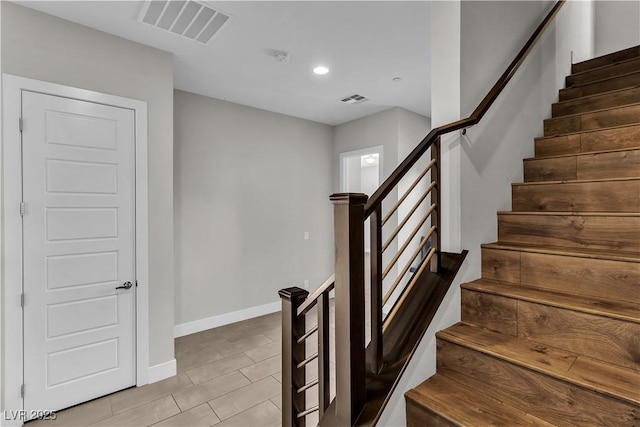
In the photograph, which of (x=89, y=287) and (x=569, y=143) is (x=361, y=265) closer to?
(x=569, y=143)

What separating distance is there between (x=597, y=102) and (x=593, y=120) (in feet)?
0.87

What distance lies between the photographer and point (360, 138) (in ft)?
15.5

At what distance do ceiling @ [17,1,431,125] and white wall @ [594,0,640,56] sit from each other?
7.09 feet

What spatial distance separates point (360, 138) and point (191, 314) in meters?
3.36

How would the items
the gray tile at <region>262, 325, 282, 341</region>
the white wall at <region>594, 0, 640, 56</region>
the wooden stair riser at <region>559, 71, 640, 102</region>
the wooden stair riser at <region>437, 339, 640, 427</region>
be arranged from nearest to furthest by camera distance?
the wooden stair riser at <region>437, 339, 640, 427</region>, the wooden stair riser at <region>559, 71, 640, 102</region>, the white wall at <region>594, 0, 640, 56</region>, the gray tile at <region>262, 325, 282, 341</region>

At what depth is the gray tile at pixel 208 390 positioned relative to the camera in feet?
7.80

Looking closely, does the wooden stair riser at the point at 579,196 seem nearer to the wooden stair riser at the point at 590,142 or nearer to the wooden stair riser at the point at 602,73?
the wooden stair riser at the point at 590,142

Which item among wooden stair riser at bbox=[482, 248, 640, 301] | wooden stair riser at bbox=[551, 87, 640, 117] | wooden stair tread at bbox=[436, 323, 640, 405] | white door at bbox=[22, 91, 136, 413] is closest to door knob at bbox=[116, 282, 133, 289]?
white door at bbox=[22, 91, 136, 413]

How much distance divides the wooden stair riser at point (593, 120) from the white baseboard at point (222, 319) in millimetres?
3755

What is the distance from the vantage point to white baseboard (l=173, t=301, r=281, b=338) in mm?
3611

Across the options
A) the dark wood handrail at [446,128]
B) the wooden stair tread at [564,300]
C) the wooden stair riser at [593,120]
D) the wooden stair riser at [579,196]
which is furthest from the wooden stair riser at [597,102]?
the wooden stair tread at [564,300]

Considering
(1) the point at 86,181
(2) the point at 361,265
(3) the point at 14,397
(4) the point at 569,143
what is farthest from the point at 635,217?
(3) the point at 14,397

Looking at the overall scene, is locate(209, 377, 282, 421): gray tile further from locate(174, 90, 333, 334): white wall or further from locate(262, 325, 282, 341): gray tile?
locate(174, 90, 333, 334): white wall

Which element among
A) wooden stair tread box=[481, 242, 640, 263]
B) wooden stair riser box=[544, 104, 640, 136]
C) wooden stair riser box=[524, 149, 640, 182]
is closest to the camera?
wooden stair tread box=[481, 242, 640, 263]
